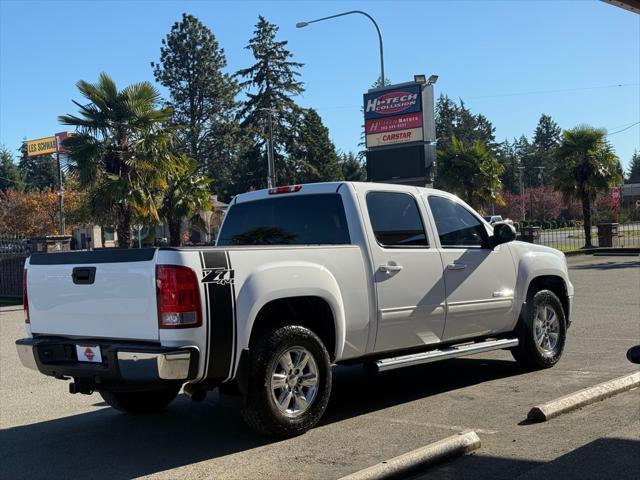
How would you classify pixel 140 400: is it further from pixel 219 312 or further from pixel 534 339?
pixel 534 339

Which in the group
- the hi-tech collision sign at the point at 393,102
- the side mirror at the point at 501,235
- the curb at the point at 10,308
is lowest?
the curb at the point at 10,308

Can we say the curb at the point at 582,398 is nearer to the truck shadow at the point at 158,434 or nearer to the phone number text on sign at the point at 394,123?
the truck shadow at the point at 158,434

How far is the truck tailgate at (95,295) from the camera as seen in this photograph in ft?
16.2

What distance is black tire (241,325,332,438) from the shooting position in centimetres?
523

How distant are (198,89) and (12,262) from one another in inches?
2224

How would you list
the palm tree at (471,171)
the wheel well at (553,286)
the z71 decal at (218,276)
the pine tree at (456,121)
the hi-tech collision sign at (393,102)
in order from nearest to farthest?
1. the z71 decal at (218,276)
2. the wheel well at (553,286)
3. the hi-tech collision sign at (393,102)
4. the palm tree at (471,171)
5. the pine tree at (456,121)

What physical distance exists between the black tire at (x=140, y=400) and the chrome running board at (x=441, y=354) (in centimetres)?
193

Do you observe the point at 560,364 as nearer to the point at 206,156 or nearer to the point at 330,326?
the point at 330,326

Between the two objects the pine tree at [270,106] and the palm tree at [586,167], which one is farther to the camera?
the pine tree at [270,106]

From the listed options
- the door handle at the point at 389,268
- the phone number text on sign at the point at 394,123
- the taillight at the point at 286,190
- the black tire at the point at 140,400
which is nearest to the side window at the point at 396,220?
the door handle at the point at 389,268

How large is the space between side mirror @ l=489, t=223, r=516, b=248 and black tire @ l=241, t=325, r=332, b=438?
2.59 m

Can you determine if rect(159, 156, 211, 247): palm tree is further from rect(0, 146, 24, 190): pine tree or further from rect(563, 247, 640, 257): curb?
rect(0, 146, 24, 190): pine tree

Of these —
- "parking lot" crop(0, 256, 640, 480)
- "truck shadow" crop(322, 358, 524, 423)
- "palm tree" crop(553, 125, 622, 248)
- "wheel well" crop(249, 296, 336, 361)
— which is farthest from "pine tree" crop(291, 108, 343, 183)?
"wheel well" crop(249, 296, 336, 361)

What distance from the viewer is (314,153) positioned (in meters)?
74.8
